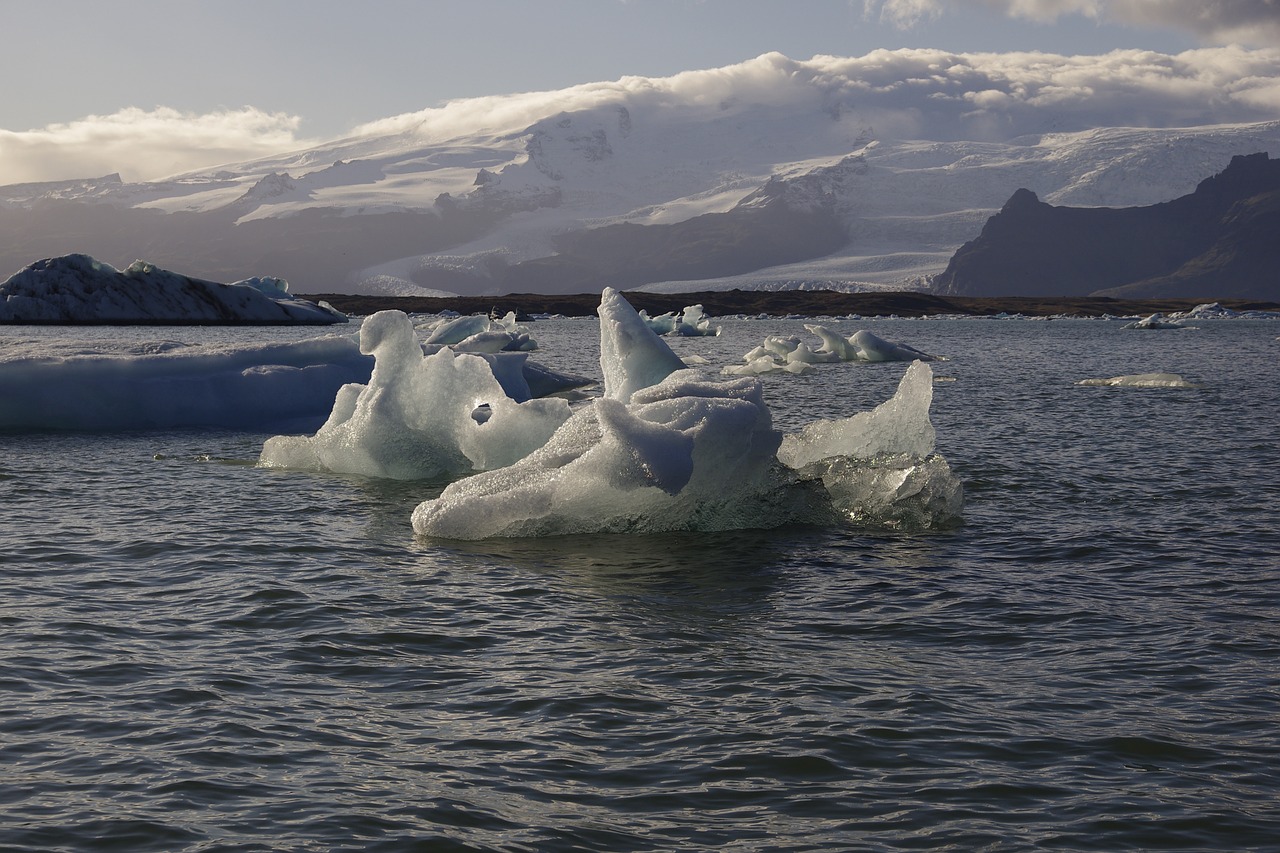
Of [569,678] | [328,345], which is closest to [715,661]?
[569,678]

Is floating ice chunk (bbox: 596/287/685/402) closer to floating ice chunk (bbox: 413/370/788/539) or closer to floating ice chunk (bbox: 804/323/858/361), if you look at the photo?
floating ice chunk (bbox: 413/370/788/539)

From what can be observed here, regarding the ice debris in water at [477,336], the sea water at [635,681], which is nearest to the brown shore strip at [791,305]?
the ice debris in water at [477,336]

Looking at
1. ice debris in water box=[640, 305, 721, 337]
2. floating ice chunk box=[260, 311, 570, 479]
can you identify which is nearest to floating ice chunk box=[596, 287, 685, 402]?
floating ice chunk box=[260, 311, 570, 479]

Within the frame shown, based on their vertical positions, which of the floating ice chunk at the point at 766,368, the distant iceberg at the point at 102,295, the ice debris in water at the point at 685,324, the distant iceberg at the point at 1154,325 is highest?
the distant iceberg at the point at 102,295

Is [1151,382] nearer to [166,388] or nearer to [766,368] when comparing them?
[766,368]

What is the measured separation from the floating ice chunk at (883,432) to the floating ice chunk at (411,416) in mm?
3774

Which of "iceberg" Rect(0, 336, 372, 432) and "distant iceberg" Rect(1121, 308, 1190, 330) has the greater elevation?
"iceberg" Rect(0, 336, 372, 432)

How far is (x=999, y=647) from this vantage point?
8.00 meters

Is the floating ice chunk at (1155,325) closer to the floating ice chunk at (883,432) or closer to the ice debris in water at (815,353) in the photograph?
the ice debris in water at (815,353)

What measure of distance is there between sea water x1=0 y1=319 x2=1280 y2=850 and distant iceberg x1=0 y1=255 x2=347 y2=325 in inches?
1918

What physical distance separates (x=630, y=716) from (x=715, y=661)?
43.9 inches

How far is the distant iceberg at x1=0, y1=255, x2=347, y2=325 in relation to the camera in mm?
58500

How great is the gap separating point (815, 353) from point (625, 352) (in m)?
30.4

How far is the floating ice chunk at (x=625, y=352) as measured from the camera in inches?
585
